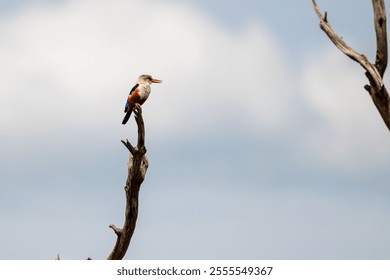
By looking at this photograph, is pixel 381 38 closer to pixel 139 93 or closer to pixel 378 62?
pixel 378 62

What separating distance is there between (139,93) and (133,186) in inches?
76.5

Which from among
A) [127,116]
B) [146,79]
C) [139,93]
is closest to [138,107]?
[139,93]

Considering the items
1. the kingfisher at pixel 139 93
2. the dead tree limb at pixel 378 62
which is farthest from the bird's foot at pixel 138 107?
the dead tree limb at pixel 378 62

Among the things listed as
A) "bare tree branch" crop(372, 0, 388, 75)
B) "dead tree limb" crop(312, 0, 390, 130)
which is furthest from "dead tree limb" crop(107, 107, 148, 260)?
"bare tree branch" crop(372, 0, 388, 75)

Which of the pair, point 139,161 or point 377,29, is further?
point 139,161

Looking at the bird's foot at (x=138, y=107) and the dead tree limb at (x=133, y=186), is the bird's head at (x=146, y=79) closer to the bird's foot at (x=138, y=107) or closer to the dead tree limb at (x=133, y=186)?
the bird's foot at (x=138, y=107)

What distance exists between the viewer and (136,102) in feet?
46.9

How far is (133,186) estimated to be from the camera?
43.9 ft

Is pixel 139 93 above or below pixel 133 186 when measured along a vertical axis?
above

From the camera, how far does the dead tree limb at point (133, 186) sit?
43.4 feet

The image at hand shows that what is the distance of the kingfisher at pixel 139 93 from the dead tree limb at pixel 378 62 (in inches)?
174
